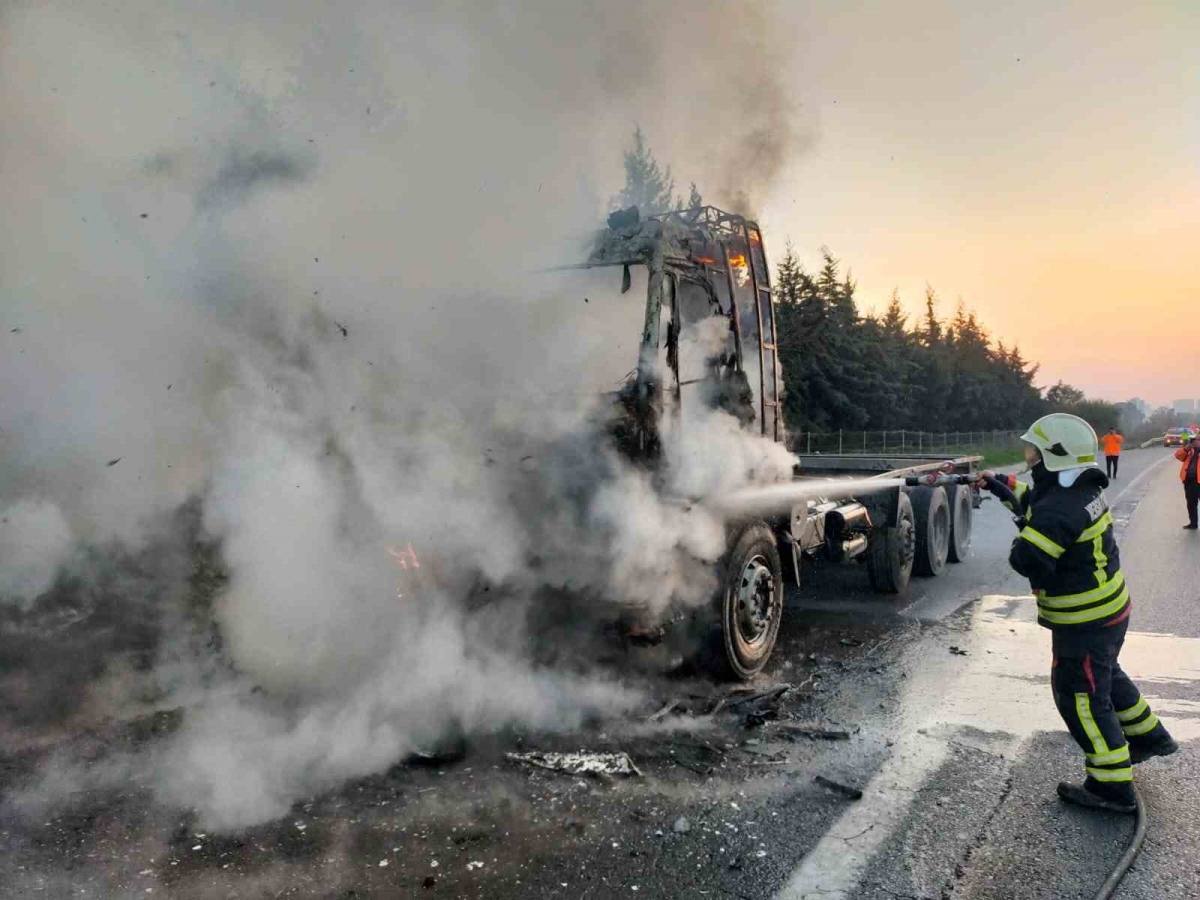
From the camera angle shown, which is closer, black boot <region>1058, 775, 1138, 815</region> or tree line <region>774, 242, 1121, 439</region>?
black boot <region>1058, 775, 1138, 815</region>

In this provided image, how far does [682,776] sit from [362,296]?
114 inches

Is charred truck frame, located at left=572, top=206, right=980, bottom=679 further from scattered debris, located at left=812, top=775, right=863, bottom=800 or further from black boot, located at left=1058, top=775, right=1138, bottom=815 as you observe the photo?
black boot, located at left=1058, top=775, right=1138, bottom=815

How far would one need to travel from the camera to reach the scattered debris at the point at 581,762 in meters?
3.94

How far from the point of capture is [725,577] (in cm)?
509

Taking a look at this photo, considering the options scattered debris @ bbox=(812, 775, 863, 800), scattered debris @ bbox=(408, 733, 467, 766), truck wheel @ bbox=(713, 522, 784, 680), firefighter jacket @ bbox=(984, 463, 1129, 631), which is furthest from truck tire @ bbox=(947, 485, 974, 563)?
scattered debris @ bbox=(408, 733, 467, 766)

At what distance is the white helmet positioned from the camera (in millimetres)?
3793

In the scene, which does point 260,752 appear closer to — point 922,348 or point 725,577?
point 725,577

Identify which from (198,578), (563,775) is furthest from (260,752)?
(198,578)

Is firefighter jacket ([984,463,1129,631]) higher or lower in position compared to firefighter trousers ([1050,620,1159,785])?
higher

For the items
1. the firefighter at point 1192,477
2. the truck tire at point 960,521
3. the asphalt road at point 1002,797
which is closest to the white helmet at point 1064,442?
the asphalt road at point 1002,797

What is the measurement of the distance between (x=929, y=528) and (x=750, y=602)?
4.53 m

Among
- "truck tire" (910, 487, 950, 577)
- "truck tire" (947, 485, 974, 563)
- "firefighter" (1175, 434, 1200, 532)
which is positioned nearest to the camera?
"truck tire" (910, 487, 950, 577)

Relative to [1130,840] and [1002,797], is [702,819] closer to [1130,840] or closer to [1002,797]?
[1002,797]

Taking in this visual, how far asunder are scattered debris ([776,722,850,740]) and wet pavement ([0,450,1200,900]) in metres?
0.02
